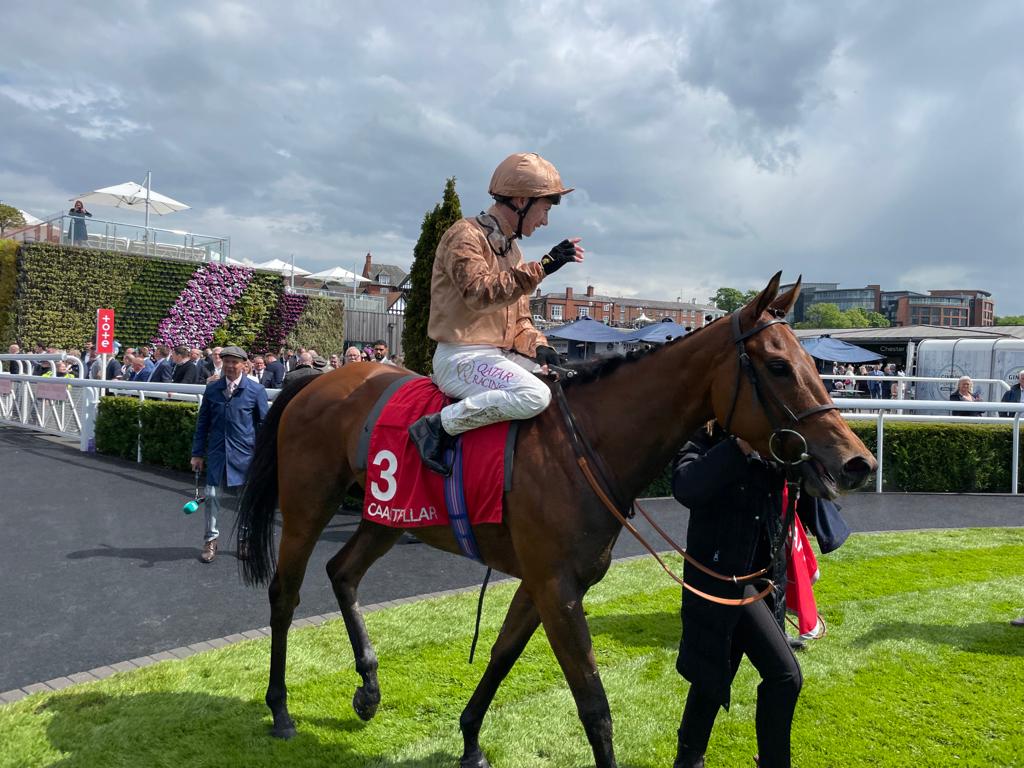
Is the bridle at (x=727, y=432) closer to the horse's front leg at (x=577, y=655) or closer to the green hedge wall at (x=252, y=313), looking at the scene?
the horse's front leg at (x=577, y=655)

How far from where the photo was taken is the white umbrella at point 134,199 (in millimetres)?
22875

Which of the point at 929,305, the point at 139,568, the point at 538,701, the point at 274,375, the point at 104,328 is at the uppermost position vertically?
the point at 929,305

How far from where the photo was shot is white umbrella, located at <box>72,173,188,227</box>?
75.0 feet

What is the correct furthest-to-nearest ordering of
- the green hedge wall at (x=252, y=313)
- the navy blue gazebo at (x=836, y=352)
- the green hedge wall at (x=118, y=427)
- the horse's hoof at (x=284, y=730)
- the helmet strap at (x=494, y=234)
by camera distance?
the green hedge wall at (x=252, y=313) → the navy blue gazebo at (x=836, y=352) → the green hedge wall at (x=118, y=427) → the horse's hoof at (x=284, y=730) → the helmet strap at (x=494, y=234)

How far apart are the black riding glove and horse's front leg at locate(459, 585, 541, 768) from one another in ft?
4.15

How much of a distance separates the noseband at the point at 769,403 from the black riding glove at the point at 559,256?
656mm

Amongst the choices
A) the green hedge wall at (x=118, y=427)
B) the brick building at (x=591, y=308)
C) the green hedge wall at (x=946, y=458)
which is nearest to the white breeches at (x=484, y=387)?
the green hedge wall at (x=946, y=458)

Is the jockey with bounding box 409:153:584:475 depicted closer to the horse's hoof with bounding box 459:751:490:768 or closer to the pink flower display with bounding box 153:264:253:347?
the horse's hoof with bounding box 459:751:490:768

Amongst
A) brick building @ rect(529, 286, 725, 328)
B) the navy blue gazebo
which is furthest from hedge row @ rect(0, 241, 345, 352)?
brick building @ rect(529, 286, 725, 328)

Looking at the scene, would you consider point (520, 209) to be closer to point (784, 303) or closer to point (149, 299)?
point (784, 303)

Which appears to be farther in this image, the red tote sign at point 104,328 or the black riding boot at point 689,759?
the red tote sign at point 104,328

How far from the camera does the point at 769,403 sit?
7.28 feet

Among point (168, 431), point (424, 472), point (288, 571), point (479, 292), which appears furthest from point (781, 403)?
point (168, 431)

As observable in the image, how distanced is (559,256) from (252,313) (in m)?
24.0
